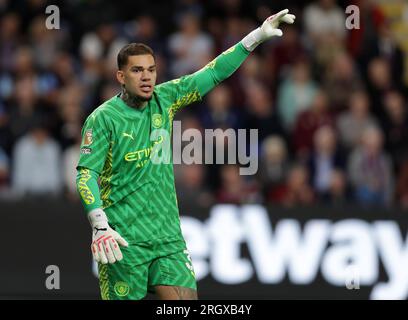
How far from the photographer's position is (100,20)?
1836 cm

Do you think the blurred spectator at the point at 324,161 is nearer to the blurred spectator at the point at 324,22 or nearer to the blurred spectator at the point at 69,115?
the blurred spectator at the point at 324,22

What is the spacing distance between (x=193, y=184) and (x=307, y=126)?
1960 mm

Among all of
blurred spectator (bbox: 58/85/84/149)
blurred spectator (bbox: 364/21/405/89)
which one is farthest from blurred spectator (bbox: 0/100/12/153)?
blurred spectator (bbox: 364/21/405/89)

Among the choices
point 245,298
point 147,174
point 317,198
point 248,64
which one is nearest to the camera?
point 147,174

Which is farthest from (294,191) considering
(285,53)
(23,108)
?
(23,108)

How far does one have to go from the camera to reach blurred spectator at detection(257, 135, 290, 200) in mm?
15609

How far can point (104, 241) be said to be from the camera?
8.91 m

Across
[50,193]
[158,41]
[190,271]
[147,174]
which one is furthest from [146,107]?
[158,41]

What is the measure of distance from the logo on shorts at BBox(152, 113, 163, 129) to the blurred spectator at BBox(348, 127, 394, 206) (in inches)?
261

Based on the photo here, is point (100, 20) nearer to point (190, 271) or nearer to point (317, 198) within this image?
point (317, 198)

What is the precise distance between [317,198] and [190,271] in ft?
21.3

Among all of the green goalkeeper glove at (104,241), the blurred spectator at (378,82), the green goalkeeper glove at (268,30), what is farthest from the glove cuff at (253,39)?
the blurred spectator at (378,82)

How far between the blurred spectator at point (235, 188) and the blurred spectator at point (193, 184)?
20 centimetres

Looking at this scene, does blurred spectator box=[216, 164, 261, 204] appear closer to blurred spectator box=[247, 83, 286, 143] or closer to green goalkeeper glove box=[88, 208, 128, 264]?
blurred spectator box=[247, 83, 286, 143]
